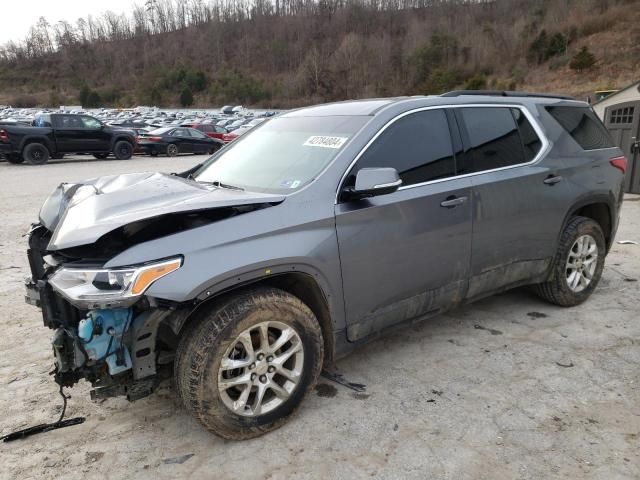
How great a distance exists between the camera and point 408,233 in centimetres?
314

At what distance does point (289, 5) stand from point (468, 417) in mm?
134215

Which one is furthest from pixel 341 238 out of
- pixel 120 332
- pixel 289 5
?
pixel 289 5

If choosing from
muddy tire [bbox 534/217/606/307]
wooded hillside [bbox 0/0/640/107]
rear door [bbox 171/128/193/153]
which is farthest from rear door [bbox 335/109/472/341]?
wooded hillside [bbox 0/0/640/107]

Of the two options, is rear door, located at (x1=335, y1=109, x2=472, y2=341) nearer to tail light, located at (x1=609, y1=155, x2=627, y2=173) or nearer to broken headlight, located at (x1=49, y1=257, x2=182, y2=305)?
broken headlight, located at (x1=49, y1=257, x2=182, y2=305)

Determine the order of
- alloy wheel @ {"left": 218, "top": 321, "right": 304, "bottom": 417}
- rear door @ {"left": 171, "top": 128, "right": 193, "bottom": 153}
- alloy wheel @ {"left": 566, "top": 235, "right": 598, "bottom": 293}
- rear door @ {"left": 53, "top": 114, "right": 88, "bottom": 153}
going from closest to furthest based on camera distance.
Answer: alloy wheel @ {"left": 218, "top": 321, "right": 304, "bottom": 417} < alloy wheel @ {"left": 566, "top": 235, "right": 598, "bottom": 293} < rear door @ {"left": 53, "top": 114, "right": 88, "bottom": 153} < rear door @ {"left": 171, "top": 128, "right": 193, "bottom": 153}

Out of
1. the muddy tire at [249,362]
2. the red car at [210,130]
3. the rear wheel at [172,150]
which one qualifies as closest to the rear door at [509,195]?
the muddy tire at [249,362]

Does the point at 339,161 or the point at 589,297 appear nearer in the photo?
the point at 339,161

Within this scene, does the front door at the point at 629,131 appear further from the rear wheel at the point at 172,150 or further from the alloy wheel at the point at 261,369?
the rear wheel at the point at 172,150

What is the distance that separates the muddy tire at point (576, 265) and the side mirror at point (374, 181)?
2.11 meters

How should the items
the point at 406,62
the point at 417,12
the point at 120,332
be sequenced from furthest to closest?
the point at 417,12 < the point at 406,62 < the point at 120,332

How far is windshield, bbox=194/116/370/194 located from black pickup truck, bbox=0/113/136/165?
1555 cm

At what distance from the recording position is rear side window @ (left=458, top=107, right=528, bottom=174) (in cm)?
357

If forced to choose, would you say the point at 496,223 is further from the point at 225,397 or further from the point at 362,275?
the point at 225,397

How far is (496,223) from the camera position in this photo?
143 inches
